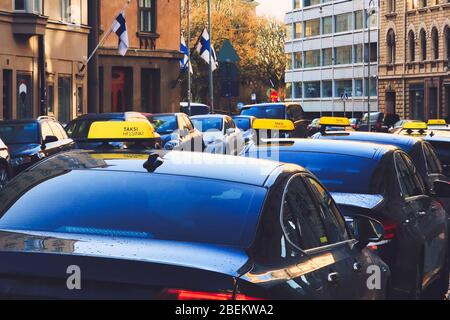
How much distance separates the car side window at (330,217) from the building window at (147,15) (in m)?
50.7

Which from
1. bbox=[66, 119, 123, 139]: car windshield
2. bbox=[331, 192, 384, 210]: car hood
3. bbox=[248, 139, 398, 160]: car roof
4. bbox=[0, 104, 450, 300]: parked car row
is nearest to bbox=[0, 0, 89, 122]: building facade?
bbox=[66, 119, 123, 139]: car windshield

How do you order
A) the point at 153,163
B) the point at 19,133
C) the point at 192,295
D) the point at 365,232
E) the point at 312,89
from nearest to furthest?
the point at 192,295, the point at 153,163, the point at 365,232, the point at 19,133, the point at 312,89

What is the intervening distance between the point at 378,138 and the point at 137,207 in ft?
24.9

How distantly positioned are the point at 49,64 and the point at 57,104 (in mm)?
1871

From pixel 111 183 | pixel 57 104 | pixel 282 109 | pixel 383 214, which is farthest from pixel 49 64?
pixel 111 183

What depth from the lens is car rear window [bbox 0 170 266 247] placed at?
17.9ft

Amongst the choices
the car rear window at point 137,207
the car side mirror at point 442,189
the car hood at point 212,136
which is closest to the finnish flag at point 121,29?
the car hood at point 212,136

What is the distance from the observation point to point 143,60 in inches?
2233

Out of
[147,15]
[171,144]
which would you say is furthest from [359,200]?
[147,15]

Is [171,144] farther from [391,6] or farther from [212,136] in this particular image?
[391,6]

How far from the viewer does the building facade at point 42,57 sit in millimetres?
40688

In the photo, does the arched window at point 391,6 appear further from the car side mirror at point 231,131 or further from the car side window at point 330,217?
the car side window at point 330,217

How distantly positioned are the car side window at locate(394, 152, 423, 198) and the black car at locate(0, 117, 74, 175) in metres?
13.8

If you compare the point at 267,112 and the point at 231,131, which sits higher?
the point at 267,112
